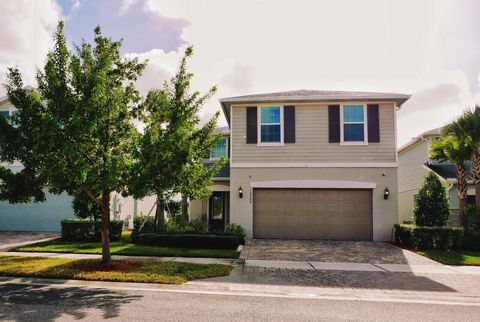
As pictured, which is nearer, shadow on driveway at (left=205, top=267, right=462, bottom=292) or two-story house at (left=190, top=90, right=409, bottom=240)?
shadow on driveway at (left=205, top=267, right=462, bottom=292)

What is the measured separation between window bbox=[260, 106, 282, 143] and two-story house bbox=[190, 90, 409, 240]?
5cm

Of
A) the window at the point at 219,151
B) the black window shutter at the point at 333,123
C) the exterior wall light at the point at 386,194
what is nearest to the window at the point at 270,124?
the black window shutter at the point at 333,123

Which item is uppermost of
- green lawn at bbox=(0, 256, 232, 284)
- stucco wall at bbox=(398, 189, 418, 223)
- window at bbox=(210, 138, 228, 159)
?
window at bbox=(210, 138, 228, 159)

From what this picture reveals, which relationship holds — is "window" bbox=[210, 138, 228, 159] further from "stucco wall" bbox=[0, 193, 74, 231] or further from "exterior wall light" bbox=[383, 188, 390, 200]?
"exterior wall light" bbox=[383, 188, 390, 200]

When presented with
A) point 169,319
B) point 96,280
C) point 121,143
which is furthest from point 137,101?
point 169,319

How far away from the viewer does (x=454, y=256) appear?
1295cm

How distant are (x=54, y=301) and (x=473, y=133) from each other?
54.7 ft

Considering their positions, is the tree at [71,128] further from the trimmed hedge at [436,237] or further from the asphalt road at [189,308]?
the trimmed hedge at [436,237]

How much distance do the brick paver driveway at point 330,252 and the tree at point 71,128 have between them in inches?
231

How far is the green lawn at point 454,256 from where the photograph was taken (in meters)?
12.0

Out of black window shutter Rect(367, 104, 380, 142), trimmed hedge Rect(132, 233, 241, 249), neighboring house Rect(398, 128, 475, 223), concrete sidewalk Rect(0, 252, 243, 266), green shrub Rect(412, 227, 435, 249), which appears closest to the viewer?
concrete sidewalk Rect(0, 252, 243, 266)

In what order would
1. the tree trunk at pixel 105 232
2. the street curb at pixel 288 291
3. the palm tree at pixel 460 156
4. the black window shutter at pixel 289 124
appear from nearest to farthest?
1. the street curb at pixel 288 291
2. the tree trunk at pixel 105 232
3. the palm tree at pixel 460 156
4. the black window shutter at pixel 289 124

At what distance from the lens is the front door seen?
2022 centimetres

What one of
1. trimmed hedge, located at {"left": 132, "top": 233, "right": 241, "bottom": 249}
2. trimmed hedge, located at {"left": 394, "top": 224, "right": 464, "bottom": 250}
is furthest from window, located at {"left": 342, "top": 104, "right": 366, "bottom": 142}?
trimmed hedge, located at {"left": 132, "top": 233, "right": 241, "bottom": 249}
